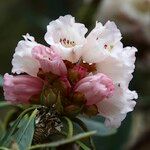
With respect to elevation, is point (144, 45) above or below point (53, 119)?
above

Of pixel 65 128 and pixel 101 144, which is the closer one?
pixel 65 128

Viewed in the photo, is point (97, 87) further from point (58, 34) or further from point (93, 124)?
point (93, 124)

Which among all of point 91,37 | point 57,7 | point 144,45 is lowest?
point 91,37

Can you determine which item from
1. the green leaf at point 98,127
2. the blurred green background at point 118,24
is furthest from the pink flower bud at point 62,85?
the blurred green background at point 118,24

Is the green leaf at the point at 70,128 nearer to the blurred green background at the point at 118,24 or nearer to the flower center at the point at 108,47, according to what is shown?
the flower center at the point at 108,47

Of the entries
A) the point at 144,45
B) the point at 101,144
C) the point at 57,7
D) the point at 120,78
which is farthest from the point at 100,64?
the point at 57,7

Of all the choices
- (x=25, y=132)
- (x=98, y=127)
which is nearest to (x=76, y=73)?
(x=25, y=132)

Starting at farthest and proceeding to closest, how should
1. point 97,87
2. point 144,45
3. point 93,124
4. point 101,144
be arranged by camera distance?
point 144,45
point 101,144
point 93,124
point 97,87
